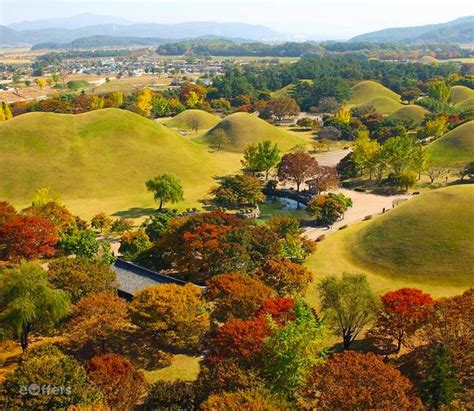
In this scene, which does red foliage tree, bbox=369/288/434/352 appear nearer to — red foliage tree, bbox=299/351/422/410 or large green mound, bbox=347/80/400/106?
red foliage tree, bbox=299/351/422/410

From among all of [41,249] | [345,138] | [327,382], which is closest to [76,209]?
[41,249]

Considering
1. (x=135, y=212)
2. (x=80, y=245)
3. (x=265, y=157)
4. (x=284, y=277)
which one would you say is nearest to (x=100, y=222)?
(x=135, y=212)

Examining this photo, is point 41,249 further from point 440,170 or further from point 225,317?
point 440,170

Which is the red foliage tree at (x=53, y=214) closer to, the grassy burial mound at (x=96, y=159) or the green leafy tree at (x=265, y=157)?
the grassy burial mound at (x=96, y=159)

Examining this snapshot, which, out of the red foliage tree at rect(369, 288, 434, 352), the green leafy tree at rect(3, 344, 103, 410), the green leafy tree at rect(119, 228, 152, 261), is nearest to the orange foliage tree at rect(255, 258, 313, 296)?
the red foliage tree at rect(369, 288, 434, 352)

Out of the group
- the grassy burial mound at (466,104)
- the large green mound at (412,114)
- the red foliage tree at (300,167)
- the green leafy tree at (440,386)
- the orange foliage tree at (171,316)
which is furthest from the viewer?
the grassy burial mound at (466,104)

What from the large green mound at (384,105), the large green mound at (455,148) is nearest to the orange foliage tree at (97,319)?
the large green mound at (455,148)
